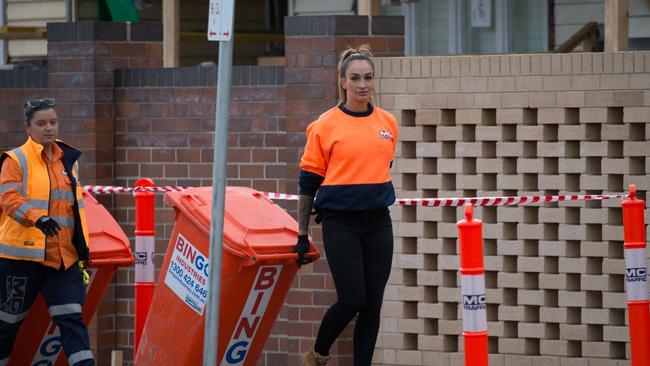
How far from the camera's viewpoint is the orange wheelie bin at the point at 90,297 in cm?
884

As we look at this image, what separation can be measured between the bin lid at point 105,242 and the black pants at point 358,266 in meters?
1.41

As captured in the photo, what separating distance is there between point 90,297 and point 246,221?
1345 mm

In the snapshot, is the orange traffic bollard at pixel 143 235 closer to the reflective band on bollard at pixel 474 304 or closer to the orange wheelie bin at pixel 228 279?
the orange wheelie bin at pixel 228 279

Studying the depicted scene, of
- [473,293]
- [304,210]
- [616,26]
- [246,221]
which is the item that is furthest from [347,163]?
[616,26]

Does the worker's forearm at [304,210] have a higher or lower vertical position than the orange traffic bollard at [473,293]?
higher

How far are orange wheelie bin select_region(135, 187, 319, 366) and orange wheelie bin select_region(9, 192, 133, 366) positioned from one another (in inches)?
15.9

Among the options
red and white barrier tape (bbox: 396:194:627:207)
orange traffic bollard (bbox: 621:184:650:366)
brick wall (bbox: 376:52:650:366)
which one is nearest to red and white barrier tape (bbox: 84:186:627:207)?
red and white barrier tape (bbox: 396:194:627:207)

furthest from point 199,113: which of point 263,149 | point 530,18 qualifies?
point 530,18

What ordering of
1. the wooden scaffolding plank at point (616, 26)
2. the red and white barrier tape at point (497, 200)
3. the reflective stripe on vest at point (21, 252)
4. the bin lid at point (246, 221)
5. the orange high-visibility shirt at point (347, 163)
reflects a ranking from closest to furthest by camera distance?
the orange high-visibility shirt at point (347, 163), the bin lid at point (246, 221), the reflective stripe on vest at point (21, 252), the red and white barrier tape at point (497, 200), the wooden scaffolding plank at point (616, 26)

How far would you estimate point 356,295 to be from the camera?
8.02 meters

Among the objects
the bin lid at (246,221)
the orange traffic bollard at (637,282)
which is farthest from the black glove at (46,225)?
the orange traffic bollard at (637,282)

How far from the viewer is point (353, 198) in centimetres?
798

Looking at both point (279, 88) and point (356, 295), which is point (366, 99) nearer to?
point (356, 295)

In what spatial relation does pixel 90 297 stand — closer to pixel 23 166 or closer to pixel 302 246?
pixel 23 166
